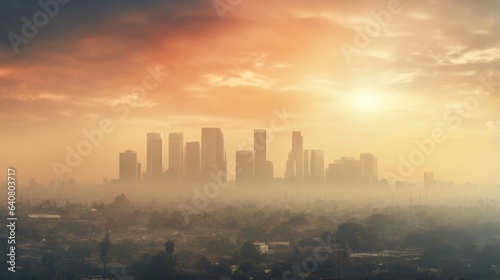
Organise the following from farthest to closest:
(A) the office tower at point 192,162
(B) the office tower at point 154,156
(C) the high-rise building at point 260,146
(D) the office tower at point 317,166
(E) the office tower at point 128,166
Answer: (E) the office tower at point 128,166
(D) the office tower at point 317,166
(A) the office tower at point 192,162
(B) the office tower at point 154,156
(C) the high-rise building at point 260,146

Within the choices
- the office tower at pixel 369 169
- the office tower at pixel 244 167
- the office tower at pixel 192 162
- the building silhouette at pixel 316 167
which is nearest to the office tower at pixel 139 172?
the office tower at pixel 192 162

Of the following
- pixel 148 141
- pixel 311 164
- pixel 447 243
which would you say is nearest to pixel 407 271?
pixel 447 243

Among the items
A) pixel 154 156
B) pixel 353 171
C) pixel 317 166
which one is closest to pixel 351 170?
pixel 353 171

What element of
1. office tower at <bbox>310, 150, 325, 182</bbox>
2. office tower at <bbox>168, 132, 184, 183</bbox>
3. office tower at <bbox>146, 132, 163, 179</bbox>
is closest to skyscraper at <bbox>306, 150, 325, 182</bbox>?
office tower at <bbox>310, 150, 325, 182</bbox>

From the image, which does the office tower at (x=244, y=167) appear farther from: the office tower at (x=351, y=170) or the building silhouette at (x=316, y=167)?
the office tower at (x=351, y=170)

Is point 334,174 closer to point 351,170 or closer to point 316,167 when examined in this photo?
point 351,170

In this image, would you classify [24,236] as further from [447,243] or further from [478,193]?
[478,193]
